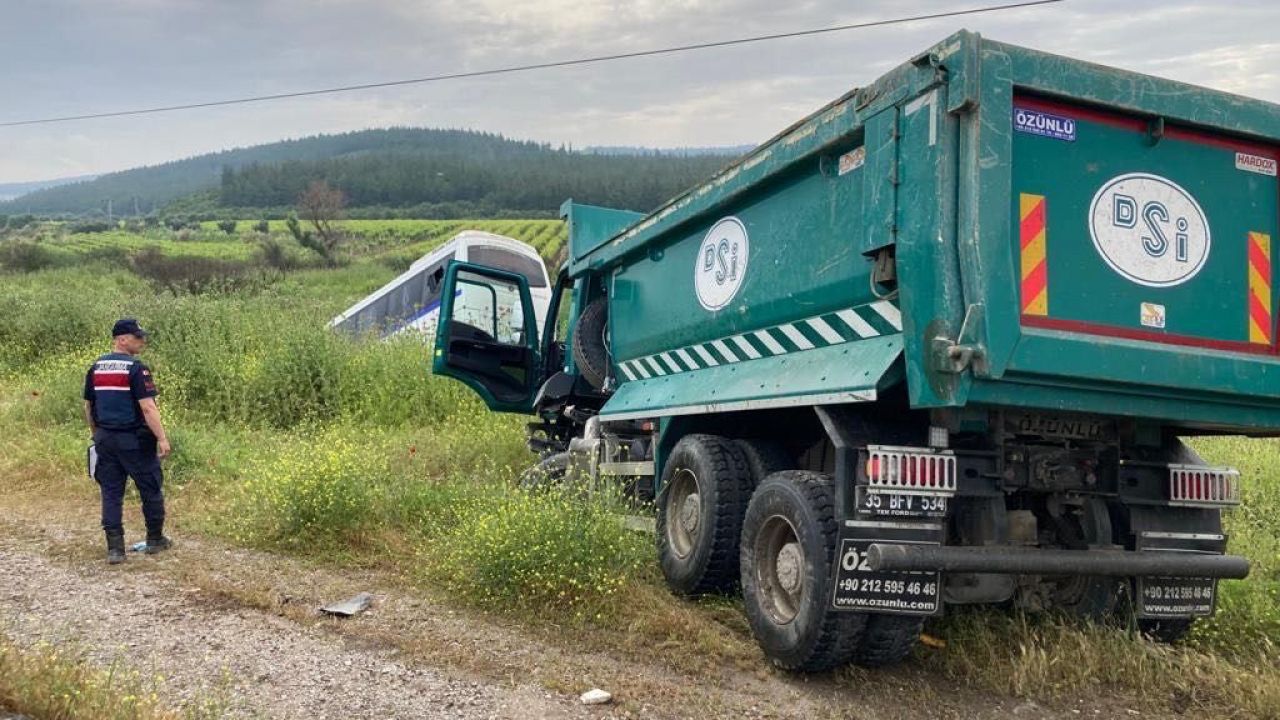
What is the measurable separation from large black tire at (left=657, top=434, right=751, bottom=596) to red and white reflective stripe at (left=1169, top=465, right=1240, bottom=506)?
198 centimetres

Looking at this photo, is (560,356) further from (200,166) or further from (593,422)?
(200,166)

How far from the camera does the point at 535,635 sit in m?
4.79

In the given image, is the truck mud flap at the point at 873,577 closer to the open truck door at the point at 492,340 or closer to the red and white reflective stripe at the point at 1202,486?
the red and white reflective stripe at the point at 1202,486

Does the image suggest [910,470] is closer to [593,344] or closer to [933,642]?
[933,642]

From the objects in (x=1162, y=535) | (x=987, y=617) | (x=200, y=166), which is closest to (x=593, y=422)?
(x=987, y=617)

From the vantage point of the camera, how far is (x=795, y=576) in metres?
4.34

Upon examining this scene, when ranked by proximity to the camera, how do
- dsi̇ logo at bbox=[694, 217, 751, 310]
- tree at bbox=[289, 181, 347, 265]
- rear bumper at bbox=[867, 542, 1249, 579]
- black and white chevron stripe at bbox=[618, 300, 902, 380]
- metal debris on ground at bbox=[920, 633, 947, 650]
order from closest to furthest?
rear bumper at bbox=[867, 542, 1249, 579] < black and white chevron stripe at bbox=[618, 300, 902, 380] < metal debris on ground at bbox=[920, 633, 947, 650] < dsi̇ logo at bbox=[694, 217, 751, 310] < tree at bbox=[289, 181, 347, 265]

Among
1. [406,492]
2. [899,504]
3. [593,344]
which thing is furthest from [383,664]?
[593,344]

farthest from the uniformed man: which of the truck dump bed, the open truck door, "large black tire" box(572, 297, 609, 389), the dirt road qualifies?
the truck dump bed

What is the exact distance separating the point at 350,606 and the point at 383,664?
971 millimetres

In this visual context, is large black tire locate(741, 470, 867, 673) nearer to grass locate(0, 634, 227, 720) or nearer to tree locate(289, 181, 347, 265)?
grass locate(0, 634, 227, 720)

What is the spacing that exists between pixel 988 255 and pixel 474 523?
10.8 ft

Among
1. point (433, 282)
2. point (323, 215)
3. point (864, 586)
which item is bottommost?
point (864, 586)

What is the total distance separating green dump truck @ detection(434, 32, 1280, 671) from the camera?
3.71 metres
